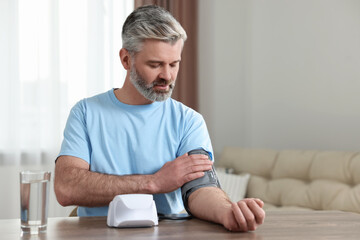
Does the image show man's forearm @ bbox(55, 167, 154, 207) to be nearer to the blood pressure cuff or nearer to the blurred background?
the blood pressure cuff

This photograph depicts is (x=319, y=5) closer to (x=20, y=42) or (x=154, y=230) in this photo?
(x=20, y=42)

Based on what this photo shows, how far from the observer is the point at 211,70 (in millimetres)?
4141

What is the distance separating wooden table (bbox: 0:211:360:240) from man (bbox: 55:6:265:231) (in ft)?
0.60

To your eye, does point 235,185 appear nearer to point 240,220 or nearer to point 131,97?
point 131,97

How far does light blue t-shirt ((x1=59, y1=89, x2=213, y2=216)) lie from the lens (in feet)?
5.53

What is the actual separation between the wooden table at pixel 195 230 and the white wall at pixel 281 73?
6.47 feet

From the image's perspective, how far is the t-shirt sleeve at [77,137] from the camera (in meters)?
1.66

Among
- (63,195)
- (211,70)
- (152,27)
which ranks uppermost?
(152,27)

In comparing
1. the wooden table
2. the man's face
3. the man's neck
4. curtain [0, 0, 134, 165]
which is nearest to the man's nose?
the man's face

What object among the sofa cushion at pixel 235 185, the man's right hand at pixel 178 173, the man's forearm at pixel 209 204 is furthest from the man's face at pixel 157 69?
the sofa cushion at pixel 235 185

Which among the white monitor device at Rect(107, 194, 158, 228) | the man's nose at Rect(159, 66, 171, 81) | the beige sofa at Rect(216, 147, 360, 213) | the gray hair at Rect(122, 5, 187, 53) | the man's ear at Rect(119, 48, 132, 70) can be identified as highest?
the gray hair at Rect(122, 5, 187, 53)

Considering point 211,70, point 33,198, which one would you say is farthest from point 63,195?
point 211,70

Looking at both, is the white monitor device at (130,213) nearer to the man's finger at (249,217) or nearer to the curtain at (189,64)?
the man's finger at (249,217)

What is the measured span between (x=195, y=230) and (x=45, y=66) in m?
2.78
